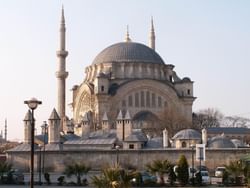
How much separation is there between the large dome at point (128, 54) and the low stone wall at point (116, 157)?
27.9 metres

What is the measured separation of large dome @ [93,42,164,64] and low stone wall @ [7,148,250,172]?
2789 cm

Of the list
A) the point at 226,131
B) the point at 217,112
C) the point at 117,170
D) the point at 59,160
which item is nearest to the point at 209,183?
the point at 117,170

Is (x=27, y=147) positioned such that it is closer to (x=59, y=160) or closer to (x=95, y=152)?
(x=59, y=160)

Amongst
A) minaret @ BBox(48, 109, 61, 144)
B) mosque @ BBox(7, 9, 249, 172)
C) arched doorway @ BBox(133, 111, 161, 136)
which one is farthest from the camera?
arched doorway @ BBox(133, 111, 161, 136)

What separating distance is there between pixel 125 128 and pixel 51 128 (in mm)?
6704

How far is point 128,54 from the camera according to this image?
71875 millimetres

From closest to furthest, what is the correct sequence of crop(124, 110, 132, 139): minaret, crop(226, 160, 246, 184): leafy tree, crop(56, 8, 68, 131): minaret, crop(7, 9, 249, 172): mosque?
1. crop(226, 160, 246, 184): leafy tree
2. crop(7, 9, 249, 172): mosque
3. crop(124, 110, 132, 139): minaret
4. crop(56, 8, 68, 131): minaret

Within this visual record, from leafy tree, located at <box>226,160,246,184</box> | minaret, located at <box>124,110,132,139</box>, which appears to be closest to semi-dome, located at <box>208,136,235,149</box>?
minaret, located at <box>124,110,132,139</box>

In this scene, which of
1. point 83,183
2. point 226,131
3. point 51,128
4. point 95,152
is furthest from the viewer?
point 226,131

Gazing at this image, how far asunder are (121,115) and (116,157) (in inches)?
279

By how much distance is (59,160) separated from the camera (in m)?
45.2

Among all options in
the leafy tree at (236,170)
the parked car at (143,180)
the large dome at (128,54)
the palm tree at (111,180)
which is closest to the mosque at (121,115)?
the large dome at (128,54)

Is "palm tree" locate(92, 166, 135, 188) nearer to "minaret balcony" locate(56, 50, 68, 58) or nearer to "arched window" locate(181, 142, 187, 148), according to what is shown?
"arched window" locate(181, 142, 187, 148)

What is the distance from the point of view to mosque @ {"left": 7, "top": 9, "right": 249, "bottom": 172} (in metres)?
45.1
